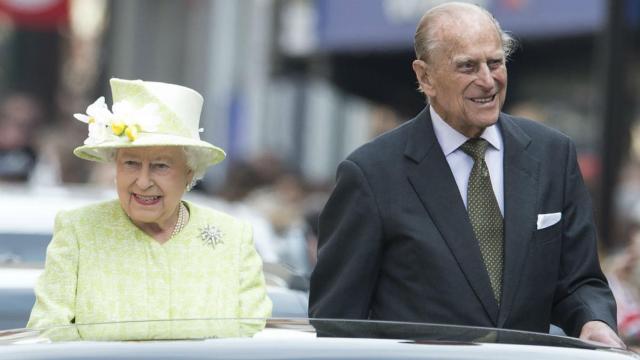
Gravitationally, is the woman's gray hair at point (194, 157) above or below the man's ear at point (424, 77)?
below

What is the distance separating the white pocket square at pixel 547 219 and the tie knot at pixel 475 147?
0.25 m

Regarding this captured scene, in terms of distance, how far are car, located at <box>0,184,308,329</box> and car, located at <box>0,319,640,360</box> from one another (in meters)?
1.91

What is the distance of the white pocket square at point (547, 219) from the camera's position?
197 inches

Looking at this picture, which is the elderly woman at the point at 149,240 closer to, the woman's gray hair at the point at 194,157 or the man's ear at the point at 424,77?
the woman's gray hair at the point at 194,157

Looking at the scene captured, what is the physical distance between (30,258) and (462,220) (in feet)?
8.61

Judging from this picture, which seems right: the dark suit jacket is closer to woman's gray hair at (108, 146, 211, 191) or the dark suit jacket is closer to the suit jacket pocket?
the suit jacket pocket

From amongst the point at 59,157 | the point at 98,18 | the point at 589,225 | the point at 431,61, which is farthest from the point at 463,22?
the point at 98,18

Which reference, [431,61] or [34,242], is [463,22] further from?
[34,242]

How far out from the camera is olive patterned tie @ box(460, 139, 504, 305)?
500cm

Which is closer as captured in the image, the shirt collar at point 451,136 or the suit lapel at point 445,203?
the suit lapel at point 445,203

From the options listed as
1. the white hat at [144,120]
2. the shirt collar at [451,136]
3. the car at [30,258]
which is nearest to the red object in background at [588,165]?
the car at [30,258]

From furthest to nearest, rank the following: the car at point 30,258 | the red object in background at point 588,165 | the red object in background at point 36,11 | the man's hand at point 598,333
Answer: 1. the red object in background at point 36,11
2. the red object in background at point 588,165
3. the car at point 30,258
4. the man's hand at point 598,333

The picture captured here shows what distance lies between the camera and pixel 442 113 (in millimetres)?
5152

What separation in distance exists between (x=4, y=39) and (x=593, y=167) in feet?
74.4
